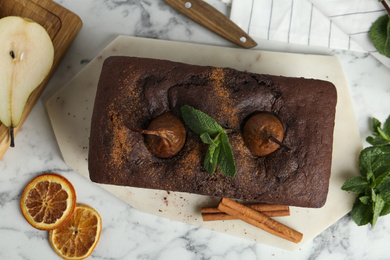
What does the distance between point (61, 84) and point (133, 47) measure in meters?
0.54

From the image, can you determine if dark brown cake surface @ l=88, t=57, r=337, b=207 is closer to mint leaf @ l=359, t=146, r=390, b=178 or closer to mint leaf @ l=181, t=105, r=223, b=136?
mint leaf @ l=181, t=105, r=223, b=136

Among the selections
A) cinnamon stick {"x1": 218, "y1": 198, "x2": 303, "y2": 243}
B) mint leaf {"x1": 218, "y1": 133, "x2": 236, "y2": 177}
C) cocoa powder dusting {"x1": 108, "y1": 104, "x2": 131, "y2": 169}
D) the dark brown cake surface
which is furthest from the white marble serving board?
mint leaf {"x1": 218, "y1": 133, "x2": 236, "y2": 177}

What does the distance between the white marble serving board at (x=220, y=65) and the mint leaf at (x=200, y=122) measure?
654mm

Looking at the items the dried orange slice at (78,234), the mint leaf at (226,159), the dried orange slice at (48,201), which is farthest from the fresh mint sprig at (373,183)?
the dried orange slice at (48,201)

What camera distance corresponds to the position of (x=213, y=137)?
196 centimetres

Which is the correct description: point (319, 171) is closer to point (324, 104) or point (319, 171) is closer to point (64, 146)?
point (324, 104)

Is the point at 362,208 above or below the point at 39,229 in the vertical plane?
above

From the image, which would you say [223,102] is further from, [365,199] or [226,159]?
[365,199]

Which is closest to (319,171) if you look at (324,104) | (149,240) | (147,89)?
(324,104)

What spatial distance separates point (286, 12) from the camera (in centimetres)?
250

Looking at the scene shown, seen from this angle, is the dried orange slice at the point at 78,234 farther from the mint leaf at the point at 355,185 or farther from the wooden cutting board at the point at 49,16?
the mint leaf at the point at 355,185

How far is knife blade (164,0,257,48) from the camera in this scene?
2469 millimetres

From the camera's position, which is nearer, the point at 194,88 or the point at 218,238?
the point at 194,88

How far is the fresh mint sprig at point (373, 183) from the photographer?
2316mm
